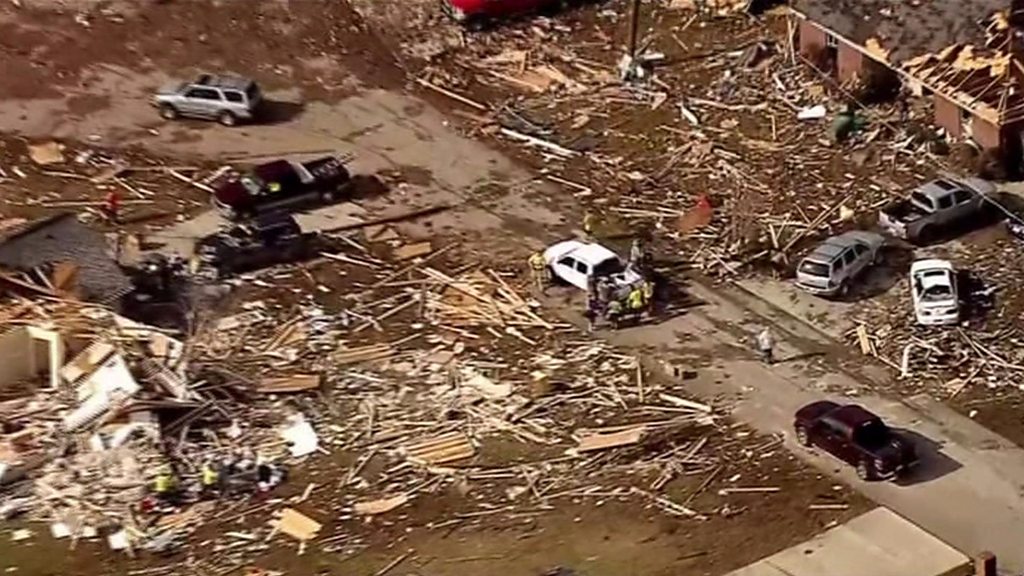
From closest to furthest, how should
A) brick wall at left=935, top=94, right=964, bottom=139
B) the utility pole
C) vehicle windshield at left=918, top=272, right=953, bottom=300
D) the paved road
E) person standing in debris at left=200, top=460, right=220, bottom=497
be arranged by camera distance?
1. the paved road
2. person standing in debris at left=200, top=460, right=220, bottom=497
3. vehicle windshield at left=918, top=272, right=953, bottom=300
4. brick wall at left=935, top=94, right=964, bottom=139
5. the utility pole

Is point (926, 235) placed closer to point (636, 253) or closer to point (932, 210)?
point (932, 210)

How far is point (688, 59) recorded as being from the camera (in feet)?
143

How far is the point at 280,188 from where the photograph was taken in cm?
3872

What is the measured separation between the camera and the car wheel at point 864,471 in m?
31.3

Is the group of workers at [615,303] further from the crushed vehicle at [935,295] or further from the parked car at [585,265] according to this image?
the crushed vehicle at [935,295]

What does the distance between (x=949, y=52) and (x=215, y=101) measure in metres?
14.0

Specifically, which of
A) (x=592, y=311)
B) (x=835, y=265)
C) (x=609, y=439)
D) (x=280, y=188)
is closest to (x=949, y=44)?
(x=835, y=265)

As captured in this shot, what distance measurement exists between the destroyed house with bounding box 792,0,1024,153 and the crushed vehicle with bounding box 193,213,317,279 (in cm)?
1120

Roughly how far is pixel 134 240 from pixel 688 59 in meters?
12.2

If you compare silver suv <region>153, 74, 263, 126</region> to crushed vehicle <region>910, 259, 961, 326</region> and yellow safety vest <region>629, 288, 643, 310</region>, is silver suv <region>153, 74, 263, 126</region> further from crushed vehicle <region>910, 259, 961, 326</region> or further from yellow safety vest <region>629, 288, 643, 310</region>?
crushed vehicle <region>910, 259, 961, 326</region>

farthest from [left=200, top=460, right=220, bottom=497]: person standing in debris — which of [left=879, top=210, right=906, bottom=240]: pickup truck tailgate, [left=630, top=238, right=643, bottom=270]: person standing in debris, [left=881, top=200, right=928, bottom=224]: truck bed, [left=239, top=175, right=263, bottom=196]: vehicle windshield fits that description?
[left=881, top=200, right=928, bottom=224]: truck bed

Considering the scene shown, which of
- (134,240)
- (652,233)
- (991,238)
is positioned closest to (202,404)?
(134,240)

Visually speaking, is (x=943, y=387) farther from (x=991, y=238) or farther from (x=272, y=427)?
(x=272, y=427)

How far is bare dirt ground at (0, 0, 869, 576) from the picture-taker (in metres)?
30.4
